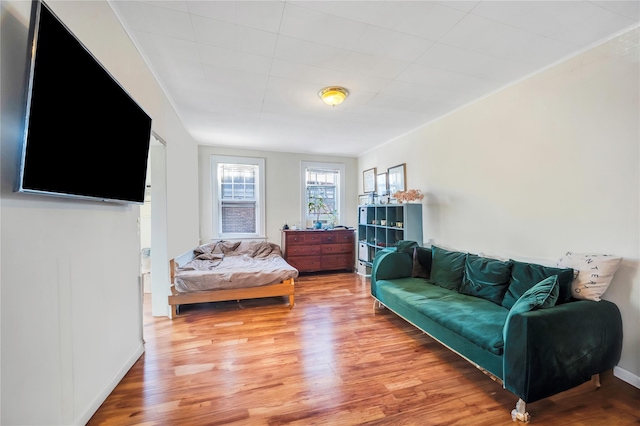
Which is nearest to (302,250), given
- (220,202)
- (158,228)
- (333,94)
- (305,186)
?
(305,186)

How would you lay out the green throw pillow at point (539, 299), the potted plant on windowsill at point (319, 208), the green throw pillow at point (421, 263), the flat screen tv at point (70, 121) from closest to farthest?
the flat screen tv at point (70, 121), the green throw pillow at point (539, 299), the green throw pillow at point (421, 263), the potted plant on windowsill at point (319, 208)

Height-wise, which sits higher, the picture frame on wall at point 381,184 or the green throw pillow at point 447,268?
the picture frame on wall at point 381,184

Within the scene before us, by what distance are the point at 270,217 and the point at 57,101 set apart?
435cm

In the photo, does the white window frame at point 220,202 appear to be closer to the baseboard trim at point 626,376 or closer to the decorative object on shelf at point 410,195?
the decorative object on shelf at point 410,195

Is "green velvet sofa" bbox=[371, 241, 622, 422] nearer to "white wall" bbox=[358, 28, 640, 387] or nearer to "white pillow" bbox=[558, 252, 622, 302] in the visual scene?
"white pillow" bbox=[558, 252, 622, 302]

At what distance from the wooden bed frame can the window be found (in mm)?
2378

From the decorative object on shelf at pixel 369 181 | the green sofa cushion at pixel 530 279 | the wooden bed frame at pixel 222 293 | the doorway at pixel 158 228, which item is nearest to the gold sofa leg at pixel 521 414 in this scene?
the green sofa cushion at pixel 530 279

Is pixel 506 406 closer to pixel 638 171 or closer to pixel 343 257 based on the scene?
pixel 638 171

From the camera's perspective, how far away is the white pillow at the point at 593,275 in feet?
6.04

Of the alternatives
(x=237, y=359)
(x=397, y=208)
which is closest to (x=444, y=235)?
(x=397, y=208)

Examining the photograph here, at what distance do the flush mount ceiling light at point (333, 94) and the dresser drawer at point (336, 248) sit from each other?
121 inches

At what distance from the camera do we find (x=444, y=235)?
11.6 feet

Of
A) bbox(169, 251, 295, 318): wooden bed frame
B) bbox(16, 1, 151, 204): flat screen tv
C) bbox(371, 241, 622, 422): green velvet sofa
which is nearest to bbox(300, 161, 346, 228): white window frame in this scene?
bbox(169, 251, 295, 318): wooden bed frame

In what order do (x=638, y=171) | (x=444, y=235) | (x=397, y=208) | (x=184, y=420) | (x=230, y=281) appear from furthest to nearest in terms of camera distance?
(x=397, y=208) → (x=444, y=235) → (x=230, y=281) → (x=638, y=171) → (x=184, y=420)
